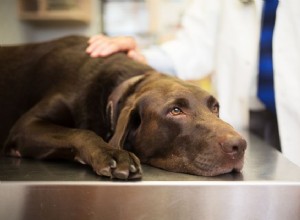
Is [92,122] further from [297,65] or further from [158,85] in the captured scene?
[297,65]

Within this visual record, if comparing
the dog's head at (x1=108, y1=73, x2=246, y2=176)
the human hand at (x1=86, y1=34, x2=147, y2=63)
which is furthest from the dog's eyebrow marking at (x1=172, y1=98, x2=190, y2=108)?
the human hand at (x1=86, y1=34, x2=147, y2=63)

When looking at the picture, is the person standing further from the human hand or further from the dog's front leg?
the dog's front leg

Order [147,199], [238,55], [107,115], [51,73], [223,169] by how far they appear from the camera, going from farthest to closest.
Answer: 1. [238,55]
2. [51,73]
3. [107,115]
4. [223,169]
5. [147,199]

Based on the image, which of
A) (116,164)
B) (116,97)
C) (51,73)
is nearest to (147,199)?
(116,164)

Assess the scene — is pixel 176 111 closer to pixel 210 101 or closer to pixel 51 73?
pixel 210 101

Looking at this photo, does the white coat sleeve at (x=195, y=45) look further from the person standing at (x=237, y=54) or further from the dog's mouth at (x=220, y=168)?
the dog's mouth at (x=220, y=168)

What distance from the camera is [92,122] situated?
118 cm

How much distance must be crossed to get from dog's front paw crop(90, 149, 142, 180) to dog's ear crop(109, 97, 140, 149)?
0.13 m

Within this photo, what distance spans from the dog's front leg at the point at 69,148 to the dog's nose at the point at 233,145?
0.54 feet

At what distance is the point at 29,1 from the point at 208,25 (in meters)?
1.11

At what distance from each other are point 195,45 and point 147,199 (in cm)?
122

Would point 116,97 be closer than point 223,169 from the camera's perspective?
No

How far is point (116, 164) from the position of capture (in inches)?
29.8

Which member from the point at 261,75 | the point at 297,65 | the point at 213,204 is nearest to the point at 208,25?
the point at 261,75
